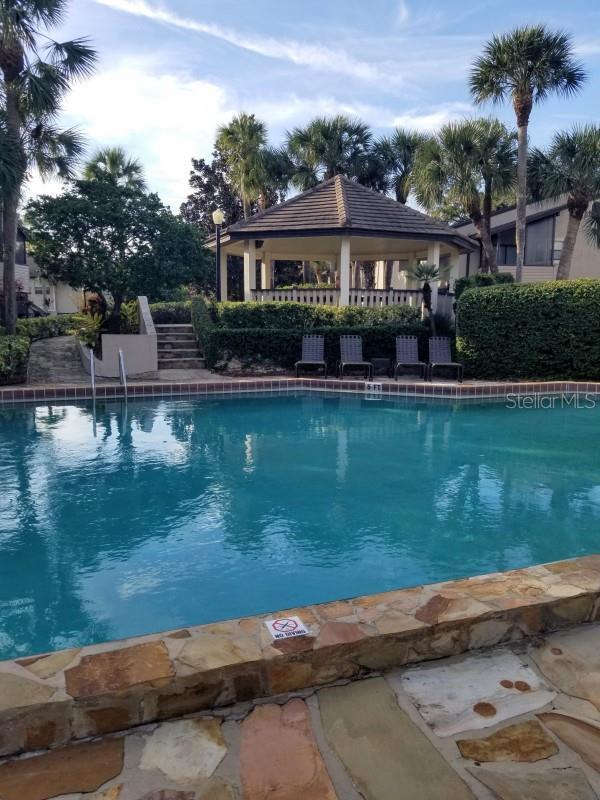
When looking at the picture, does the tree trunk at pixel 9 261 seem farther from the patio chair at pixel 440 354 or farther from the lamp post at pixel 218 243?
the patio chair at pixel 440 354

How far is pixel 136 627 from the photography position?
375 cm

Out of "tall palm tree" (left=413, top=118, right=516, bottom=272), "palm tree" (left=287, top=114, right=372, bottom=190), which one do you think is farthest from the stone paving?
"palm tree" (left=287, top=114, right=372, bottom=190)

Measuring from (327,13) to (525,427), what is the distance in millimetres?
9429

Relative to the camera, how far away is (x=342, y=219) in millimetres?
16312

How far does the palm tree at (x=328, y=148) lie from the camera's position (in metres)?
25.9

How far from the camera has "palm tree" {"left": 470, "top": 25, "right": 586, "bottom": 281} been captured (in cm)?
1720

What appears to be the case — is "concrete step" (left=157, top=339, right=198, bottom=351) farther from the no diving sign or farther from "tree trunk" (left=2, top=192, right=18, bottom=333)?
the no diving sign

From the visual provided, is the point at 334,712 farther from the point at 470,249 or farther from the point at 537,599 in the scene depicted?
the point at 470,249

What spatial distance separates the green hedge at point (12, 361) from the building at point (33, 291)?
11.6m

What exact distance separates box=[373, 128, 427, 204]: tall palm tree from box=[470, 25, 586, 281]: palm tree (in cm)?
832

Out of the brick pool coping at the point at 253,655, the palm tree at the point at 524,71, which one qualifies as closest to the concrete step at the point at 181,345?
the palm tree at the point at 524,71

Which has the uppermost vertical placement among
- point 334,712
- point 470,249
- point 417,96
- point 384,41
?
point 384,41

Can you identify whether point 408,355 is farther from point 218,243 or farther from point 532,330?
point 218,243

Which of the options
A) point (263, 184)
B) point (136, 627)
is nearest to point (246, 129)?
point (263, 184)
